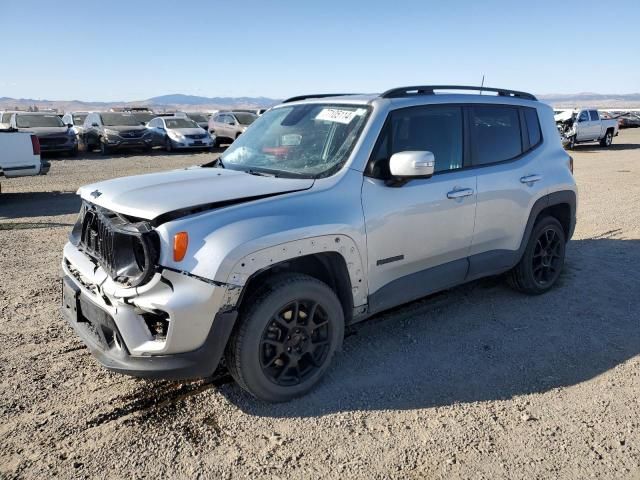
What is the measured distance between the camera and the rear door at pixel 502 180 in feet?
14.0

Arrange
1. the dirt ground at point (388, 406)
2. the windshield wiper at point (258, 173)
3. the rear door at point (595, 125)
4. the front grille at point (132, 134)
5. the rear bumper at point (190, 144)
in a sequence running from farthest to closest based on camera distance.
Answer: the rear door at point (595, 125) → the rear bumper at point (190, 144) → the front grille at point (132, 134) → the windshield wiper at point (258, 173) → the dirt ground at point (388, 406)

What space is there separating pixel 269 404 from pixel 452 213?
6.35 ft

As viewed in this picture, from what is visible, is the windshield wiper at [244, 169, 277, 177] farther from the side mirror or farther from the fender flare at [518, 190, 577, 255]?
the fender flare at [518, 190, 577, 255]

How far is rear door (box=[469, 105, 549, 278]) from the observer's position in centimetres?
425

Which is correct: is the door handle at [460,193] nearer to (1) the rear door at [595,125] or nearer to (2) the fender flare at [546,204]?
(2) the fender flare at [546,204]

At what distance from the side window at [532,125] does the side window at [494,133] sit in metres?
0.14

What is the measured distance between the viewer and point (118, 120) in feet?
71.2

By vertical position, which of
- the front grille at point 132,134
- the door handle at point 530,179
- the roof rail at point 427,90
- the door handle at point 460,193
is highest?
the roof rail at point 427,90

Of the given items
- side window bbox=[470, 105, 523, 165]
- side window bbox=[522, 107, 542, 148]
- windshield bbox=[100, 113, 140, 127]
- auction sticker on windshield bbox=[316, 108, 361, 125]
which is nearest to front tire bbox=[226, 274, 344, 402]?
auction sticker on windshield bbox=[316, 108, 361, 125]

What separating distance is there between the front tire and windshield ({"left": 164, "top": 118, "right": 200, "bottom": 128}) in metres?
20.3

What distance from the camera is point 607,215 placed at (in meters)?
8.67

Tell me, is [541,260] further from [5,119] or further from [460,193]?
[5,119]

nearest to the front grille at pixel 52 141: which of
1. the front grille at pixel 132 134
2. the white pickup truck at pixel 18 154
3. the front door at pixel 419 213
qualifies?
the front grille at pixel 132 134

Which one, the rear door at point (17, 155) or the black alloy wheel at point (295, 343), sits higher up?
the rear door at point (17, 155)
